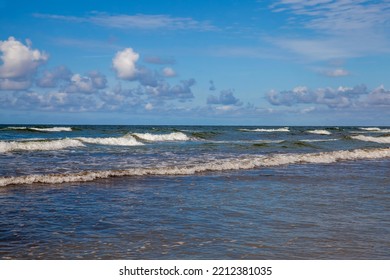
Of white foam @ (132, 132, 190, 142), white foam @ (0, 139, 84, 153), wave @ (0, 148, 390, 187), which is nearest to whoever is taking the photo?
wave @ (0, 148, 390, 187)

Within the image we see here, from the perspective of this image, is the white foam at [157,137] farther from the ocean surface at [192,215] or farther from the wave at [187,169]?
the ocean surface at [192,215]

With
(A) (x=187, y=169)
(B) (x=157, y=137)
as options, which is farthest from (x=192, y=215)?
(B) (x=157, y=137)

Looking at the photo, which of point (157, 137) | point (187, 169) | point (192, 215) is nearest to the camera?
point (192, 215)

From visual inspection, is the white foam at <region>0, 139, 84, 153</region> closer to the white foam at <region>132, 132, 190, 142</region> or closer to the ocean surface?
Answer: the ocean surface

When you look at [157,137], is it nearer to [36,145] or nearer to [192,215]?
[36,145]

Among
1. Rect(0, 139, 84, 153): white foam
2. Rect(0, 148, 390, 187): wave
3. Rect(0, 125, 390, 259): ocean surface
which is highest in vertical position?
Rect(0, 139, 84, 153): white foam

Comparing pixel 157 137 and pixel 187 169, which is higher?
pixel 157 137

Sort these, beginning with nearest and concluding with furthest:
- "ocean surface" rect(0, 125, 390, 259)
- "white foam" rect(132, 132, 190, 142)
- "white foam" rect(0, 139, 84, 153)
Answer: "ocean surface" rect(0, 125, 390, 259), "white foam" rect(0, 139, 84, 153), "white foam" rect(132, 132, 190, 142)

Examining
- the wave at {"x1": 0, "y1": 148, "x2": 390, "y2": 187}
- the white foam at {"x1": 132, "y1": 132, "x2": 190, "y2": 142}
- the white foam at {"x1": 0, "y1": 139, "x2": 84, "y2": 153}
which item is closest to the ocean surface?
the wave at {"x1": 0, "y1": 148, "x2": 390, "y2": 187}

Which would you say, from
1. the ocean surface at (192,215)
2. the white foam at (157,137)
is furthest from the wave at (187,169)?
the white foam at (157,137)

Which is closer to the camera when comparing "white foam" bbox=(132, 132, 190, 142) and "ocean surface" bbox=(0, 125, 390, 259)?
"ocean surface" bbox=(0, 125, 390, 259)

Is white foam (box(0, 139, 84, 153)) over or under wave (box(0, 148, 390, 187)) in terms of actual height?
over

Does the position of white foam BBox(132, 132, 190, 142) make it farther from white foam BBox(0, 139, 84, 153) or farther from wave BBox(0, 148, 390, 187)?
wave BBox(0, 148, 390, 187)

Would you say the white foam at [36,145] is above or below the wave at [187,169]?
above
